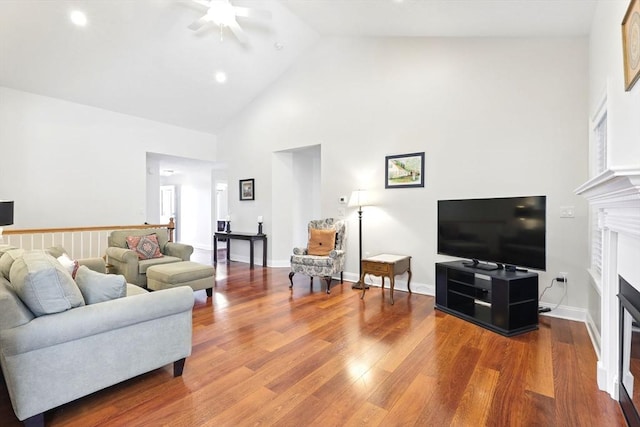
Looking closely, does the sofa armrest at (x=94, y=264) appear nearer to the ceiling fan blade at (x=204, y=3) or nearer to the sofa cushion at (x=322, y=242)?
the sofa cushion at (x=322, y=242)

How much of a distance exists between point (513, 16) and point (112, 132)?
641 centimetres

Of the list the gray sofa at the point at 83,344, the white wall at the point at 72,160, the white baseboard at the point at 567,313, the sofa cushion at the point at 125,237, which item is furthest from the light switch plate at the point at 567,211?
the white wall at the point at 72,160

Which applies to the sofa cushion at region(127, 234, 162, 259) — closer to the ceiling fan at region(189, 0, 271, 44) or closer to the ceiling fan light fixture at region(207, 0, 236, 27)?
the ceiling fan at region(189, 0, 271, 44)

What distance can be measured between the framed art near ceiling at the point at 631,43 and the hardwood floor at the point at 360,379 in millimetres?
1966

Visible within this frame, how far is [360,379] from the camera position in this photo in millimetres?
2188

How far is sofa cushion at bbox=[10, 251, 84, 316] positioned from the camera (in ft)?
5.58

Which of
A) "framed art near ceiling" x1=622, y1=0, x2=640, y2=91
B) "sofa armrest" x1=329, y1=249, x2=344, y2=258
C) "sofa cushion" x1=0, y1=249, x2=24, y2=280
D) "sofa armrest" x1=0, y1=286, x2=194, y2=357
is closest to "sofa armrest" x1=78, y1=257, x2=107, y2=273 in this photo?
"sofa cushion" x1=0, y1=249, x2=24, y2=280

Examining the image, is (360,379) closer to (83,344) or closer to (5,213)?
(83,344)

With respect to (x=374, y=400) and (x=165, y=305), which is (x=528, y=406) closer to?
(x=374, y=400)

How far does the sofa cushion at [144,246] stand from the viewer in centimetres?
450

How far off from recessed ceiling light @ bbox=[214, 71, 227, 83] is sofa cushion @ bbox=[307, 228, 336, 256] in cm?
336

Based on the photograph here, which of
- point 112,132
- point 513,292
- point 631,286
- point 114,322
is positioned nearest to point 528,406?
point 631,286

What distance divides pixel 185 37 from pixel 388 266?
4536mm

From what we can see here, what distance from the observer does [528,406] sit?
1.91 m
